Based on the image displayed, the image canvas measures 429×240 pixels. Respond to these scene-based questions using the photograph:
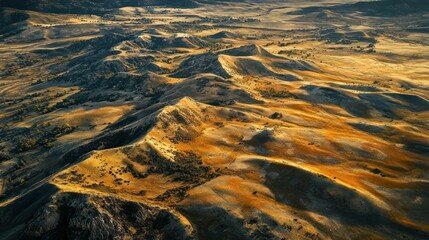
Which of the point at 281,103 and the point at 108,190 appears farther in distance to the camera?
the point at 281,103

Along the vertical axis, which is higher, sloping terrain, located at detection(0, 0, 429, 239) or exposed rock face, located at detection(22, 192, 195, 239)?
exposed rock face, located at detection(22, 192, 195, 239)

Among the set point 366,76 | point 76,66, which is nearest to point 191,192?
point 366,76

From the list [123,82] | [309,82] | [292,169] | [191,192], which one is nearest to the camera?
[191,192]

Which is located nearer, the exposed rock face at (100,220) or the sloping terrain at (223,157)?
the exposed rock face at (100,220)

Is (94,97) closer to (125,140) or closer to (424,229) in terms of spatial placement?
(125,140)

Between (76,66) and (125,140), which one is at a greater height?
(125,140)

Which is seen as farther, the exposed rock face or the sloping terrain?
the sloping terrain

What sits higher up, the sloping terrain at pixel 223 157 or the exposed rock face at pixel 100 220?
the exposed rock face at pixel 100 220

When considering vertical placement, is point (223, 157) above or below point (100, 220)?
below

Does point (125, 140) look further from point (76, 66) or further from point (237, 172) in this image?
point (76, 66)

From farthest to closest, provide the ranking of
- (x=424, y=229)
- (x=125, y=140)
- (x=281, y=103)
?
1. (x=281, y=103)
2. (x=125, y=140)
3. (x=424, y=229)

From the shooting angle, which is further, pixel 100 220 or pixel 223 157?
pixel 223 157
